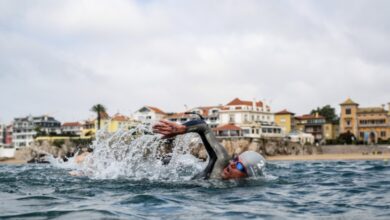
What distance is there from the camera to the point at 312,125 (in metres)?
137

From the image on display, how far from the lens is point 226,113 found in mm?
121562

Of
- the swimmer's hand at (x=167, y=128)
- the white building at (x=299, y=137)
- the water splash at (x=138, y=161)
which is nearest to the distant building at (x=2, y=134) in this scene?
the white building at (x=299, y=137)

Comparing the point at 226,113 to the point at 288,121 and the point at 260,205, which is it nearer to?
the point at 288,121

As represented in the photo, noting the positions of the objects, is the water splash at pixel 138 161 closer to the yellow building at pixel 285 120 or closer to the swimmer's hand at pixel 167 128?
the swimmer's hand at pixel 167 128

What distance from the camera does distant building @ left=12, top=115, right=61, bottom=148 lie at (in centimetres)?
15225

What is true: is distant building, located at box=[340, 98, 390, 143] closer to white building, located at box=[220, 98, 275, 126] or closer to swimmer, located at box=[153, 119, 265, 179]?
white building, located at box=[220, 98, 275, 126]

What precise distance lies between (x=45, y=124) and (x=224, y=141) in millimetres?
72353

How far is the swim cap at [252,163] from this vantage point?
14.4m

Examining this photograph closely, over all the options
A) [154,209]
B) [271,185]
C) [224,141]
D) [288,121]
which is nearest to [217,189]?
[271,185]

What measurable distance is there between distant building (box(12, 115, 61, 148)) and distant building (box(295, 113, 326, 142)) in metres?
70.1

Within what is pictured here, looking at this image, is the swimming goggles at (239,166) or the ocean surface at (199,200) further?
the swimming goggles at (239,166)

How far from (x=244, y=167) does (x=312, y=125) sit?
12622cm

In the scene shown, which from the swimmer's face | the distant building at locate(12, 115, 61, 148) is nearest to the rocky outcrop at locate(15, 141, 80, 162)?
the distant building at locate(12, 115, 61, 148)

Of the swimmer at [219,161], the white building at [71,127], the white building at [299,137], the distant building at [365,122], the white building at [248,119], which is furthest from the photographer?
the white building at [71,127]
